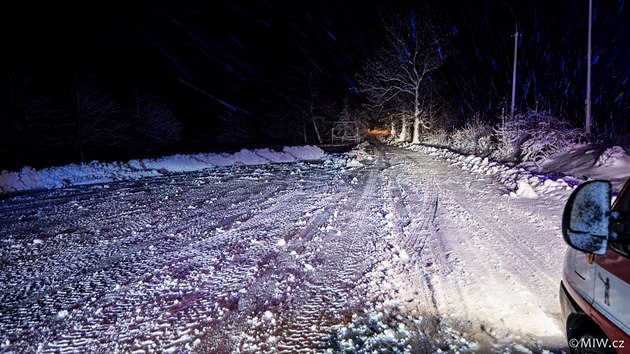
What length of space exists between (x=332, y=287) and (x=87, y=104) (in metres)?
25.2

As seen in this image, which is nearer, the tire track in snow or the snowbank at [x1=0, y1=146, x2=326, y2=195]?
the tire track in snow

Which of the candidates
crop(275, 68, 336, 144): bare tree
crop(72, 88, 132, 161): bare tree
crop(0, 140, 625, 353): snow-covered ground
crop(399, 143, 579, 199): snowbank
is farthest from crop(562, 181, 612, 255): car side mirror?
crop(275, 68, 336, 144): bare tree

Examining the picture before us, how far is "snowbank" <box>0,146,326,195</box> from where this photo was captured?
40.6 feet

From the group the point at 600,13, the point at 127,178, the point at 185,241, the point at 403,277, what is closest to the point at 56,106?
the point at 127,178

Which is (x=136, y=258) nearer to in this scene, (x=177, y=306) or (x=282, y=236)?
(x=177, y=306)

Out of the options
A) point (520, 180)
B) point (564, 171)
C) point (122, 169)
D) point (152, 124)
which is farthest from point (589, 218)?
point (152, 124)

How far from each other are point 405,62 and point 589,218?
27.8m

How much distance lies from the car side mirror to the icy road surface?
1.57 meters

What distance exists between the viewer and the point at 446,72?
3234cm

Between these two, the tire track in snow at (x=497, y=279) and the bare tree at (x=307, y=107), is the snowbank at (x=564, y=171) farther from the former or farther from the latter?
the bare tree at (x=307, y=107)

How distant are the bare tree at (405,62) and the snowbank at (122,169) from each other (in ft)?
35.1

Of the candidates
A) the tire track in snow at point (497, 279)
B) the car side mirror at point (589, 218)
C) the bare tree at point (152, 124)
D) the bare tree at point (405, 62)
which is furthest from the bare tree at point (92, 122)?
the car side mirror at point (589, 218)

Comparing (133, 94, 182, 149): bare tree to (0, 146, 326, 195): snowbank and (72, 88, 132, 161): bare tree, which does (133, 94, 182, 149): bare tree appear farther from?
(0, 146, 326, 195): snowbank

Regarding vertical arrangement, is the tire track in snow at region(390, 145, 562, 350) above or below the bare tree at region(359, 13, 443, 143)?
below
